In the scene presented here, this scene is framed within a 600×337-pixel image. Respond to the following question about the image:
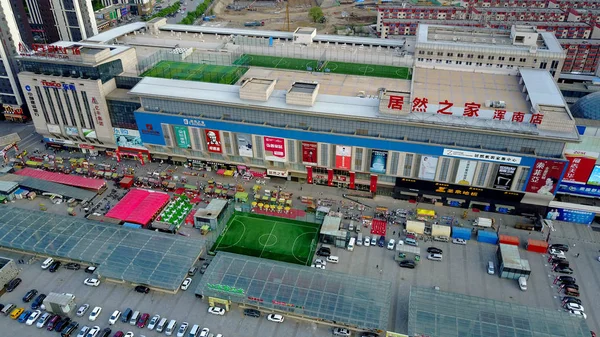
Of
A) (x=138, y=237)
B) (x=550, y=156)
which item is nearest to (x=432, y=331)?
(x=550, y=156)

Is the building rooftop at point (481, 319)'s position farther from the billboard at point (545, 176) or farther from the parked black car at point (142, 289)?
the parked black car at point (142, 289)

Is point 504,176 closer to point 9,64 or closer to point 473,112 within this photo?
point 473,112

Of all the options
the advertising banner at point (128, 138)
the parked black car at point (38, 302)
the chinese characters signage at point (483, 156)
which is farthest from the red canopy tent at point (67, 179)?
the chinese characters signage at point (483, 156)

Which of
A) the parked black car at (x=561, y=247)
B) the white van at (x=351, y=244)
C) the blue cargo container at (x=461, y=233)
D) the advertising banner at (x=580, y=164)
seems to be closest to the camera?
the parked black car at (x=561, y=247)

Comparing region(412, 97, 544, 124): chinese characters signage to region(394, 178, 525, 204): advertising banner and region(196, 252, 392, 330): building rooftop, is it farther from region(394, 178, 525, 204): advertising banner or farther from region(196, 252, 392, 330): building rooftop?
region(196, 252, 392, 330): building rooftop

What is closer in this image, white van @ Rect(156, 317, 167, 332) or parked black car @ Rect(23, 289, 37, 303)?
white van @ Rect(156, 317, 167, 332)

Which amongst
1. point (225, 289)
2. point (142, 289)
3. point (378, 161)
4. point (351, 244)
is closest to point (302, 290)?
point (225, 289)

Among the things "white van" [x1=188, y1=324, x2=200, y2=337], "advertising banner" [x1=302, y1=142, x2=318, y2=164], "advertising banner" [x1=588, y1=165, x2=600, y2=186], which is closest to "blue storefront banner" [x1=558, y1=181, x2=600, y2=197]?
"advertising banner" [x1=588, y1=165, x2=600, y2=186]

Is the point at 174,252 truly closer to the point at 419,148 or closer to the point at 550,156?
the point at 419,148
